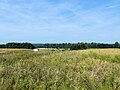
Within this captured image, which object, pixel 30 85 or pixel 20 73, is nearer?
pixel 30 85

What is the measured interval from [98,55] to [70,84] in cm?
2869

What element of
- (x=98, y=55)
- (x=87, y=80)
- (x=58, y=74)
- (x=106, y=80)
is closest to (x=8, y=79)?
(x=58, y=74)

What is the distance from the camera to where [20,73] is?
7.28 m

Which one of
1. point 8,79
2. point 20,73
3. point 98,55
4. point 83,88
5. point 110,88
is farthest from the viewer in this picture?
point 98,55

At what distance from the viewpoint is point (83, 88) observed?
5.86m

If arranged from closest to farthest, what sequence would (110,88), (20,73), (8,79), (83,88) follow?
(83,88) < (110,88) < (8,79) < (20,73)

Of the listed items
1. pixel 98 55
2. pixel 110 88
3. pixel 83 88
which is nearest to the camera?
pixel 83 88

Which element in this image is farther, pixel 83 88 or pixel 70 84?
pixel 70 84

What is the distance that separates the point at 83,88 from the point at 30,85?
4.59 feet

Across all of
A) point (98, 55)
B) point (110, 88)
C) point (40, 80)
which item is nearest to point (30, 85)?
point (40, 80)

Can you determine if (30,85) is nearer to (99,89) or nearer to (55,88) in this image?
(55,88)

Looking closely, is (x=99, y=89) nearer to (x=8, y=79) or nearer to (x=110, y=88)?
(x=110, y=88)

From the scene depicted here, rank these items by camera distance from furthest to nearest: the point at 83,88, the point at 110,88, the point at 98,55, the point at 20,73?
the point at 98,55, the point at 20,73, the point at 110,88, the point at 83,88

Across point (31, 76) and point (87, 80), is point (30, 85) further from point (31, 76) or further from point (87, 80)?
point (87, 80)
